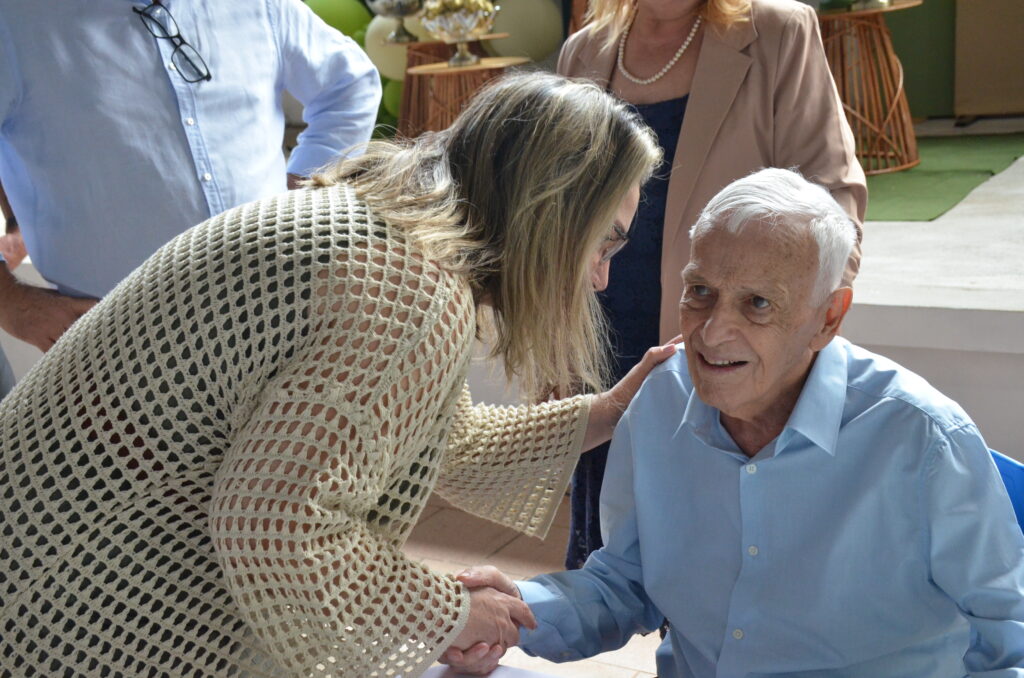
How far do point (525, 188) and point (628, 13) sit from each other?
3.51 ft

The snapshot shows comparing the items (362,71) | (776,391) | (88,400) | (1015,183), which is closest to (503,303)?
(776,391)

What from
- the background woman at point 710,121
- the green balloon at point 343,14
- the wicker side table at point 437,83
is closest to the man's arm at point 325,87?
the background woman at point 710,121

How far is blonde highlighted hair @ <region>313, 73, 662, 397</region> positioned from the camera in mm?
1397

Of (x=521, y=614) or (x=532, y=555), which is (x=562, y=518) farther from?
(x=521, y=614)

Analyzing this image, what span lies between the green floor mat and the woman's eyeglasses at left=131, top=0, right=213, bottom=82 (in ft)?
10.6

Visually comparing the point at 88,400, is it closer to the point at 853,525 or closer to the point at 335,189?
the point at 335,189

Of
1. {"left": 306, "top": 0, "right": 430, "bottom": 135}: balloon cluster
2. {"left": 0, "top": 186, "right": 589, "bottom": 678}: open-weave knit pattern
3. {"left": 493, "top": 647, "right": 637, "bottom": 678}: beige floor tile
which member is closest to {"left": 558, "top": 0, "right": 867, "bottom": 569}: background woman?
{"left": 493, "top": 647, "right": 637, "bottom": 678}: beige floor tile

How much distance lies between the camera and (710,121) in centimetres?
213

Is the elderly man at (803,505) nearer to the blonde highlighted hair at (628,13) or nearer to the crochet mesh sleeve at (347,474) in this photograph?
the crochet mesh sleeve at (347,474)

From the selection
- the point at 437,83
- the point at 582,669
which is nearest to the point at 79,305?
the point at 582,669

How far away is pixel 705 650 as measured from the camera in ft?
4.88

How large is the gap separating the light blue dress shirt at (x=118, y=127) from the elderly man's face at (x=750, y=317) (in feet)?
3.90

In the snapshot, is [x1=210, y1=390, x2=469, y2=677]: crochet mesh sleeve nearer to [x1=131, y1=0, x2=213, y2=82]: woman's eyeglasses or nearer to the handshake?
the handshake

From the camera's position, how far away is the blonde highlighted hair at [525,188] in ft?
4.58
